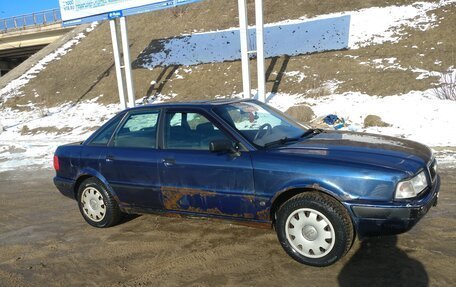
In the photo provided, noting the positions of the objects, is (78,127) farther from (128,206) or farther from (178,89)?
(128,206)

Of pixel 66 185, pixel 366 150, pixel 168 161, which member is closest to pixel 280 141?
pixel 366 150

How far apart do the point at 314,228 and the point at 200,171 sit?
1269mm

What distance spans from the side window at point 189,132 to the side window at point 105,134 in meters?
0.87

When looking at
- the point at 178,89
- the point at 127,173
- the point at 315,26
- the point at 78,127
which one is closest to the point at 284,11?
the point at 315,26

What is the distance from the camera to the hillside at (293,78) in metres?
11.6

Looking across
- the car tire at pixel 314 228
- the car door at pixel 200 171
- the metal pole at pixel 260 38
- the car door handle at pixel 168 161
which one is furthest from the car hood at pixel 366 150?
the metal pole at pixel 260 38

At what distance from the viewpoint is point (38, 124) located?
16.2 meters

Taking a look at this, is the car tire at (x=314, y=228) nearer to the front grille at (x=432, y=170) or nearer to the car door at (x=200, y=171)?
the car door at (x=200, y=171)

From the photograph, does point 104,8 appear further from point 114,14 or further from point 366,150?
point 366,150

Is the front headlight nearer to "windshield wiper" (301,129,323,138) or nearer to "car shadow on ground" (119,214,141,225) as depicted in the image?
"windshield wiper" (301,129,323,138)

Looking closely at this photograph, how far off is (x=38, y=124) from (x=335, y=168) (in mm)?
15337

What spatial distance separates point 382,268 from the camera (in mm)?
3574

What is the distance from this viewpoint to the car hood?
3514mm

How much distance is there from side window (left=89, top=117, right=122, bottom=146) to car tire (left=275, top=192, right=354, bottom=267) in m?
2.42
